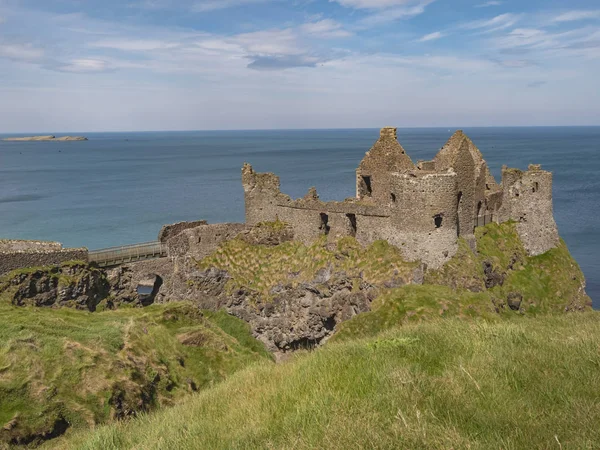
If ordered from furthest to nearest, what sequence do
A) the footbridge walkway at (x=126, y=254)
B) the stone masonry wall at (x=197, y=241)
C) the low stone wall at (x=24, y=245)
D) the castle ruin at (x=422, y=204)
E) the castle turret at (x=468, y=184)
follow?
the stone masonry wall at (x=197, y=241), the footbridge walkway at (x=126, y=254), the low stone wall at (x=24, y=245), the castle turret at (x=468, y=184), the castle ruin at (x=422, y=204)

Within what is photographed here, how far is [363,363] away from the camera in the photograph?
9.79 meters

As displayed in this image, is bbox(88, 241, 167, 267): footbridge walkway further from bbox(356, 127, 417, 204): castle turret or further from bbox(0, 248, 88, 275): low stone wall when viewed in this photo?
bbox(356, 127, 417, 204): castle turret

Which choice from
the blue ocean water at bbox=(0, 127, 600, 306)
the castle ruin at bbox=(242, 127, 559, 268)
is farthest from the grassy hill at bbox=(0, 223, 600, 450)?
the blue ocean water at bbox=(0, 127, 600, 306)

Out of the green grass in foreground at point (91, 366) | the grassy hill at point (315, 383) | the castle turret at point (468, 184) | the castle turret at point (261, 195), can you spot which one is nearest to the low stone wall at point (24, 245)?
the grassy hill at point (315, 383)

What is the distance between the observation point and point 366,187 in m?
Result: 28.4

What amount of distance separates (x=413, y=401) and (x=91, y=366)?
842 cm

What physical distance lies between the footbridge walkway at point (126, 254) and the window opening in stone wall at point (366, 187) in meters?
11.3

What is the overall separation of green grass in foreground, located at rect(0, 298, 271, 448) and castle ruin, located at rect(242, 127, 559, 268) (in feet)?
31.8

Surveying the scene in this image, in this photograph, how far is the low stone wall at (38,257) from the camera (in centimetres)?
2469

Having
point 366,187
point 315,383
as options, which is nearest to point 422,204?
point 366,187

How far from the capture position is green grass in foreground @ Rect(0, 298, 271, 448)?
11.4 meters

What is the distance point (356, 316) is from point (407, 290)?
7.72ft

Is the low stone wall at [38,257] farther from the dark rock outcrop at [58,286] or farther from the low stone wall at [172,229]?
the low stone wall at [172,229]

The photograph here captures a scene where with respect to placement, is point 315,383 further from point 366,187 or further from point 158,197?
point 158,197
